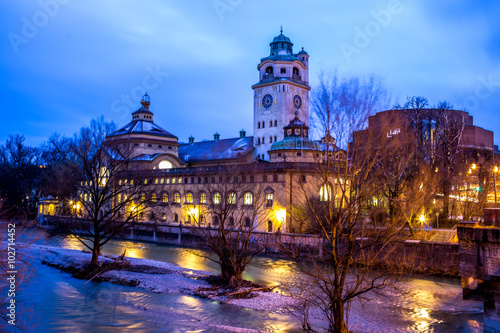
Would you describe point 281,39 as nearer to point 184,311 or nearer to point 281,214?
point 281,214

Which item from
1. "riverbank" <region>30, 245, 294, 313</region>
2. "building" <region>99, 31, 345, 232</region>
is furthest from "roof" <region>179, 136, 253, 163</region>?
"riverbank" <region>30, 245, 294, 313</region>

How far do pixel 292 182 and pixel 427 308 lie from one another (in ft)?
91.2

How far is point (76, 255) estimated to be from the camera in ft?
111

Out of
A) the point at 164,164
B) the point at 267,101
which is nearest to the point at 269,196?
the point at 164,164

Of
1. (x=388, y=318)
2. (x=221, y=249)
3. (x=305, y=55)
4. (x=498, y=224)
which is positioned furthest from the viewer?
(x=305, y=55)

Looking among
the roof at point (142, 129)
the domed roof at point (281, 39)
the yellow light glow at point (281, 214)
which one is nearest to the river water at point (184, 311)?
the yellow light glow at point (281, 214)

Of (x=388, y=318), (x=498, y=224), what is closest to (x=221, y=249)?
(x=388, y=318)

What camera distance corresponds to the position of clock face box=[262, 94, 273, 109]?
2827 inches

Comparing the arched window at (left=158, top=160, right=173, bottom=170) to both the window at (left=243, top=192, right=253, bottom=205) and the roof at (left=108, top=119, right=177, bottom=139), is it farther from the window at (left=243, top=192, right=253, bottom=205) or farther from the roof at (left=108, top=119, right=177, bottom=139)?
the window at (left=243, top=192, right=253, bottom=205)

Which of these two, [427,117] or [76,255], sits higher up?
[427,117]

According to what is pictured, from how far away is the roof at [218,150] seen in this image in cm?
7088

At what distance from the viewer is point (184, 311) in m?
20.0

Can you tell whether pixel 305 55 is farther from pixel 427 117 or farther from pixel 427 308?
pixel 427 308

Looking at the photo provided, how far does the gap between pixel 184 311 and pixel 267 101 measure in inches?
2193
